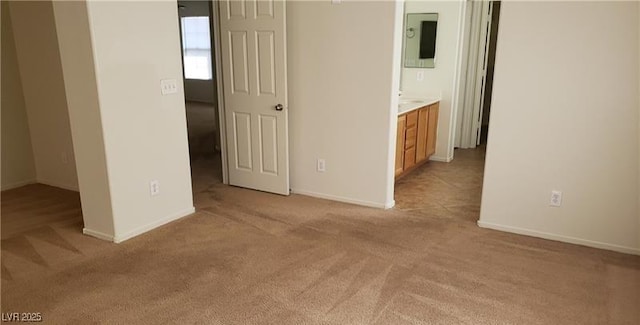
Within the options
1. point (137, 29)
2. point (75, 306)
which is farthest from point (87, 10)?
point (75, 306)

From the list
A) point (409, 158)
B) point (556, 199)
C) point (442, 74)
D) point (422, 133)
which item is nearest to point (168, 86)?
point (409, 158)

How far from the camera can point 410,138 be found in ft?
16.0

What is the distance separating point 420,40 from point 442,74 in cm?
48

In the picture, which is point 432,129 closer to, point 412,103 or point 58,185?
A: point 412,103

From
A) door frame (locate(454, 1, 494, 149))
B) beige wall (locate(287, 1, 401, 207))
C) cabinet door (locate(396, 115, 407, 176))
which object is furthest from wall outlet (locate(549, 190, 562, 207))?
door frame (locate(454, 1, 494, 149))

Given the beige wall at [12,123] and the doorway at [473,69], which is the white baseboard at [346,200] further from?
the beige wall at [12,123]

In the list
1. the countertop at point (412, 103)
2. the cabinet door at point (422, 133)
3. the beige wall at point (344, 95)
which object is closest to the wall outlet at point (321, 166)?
the beige wall at point (344, 95)

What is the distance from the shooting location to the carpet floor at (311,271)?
8.14 ft

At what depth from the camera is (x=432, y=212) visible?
156 inches

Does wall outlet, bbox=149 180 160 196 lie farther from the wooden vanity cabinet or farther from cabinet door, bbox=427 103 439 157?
cabinet door, bbox=427 103 439 157

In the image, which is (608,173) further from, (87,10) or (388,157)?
(87,10)

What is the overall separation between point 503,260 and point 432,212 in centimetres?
95

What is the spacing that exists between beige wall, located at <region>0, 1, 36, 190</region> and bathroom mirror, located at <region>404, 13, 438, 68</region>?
416 cm

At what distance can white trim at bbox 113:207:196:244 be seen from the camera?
11.0 ft
